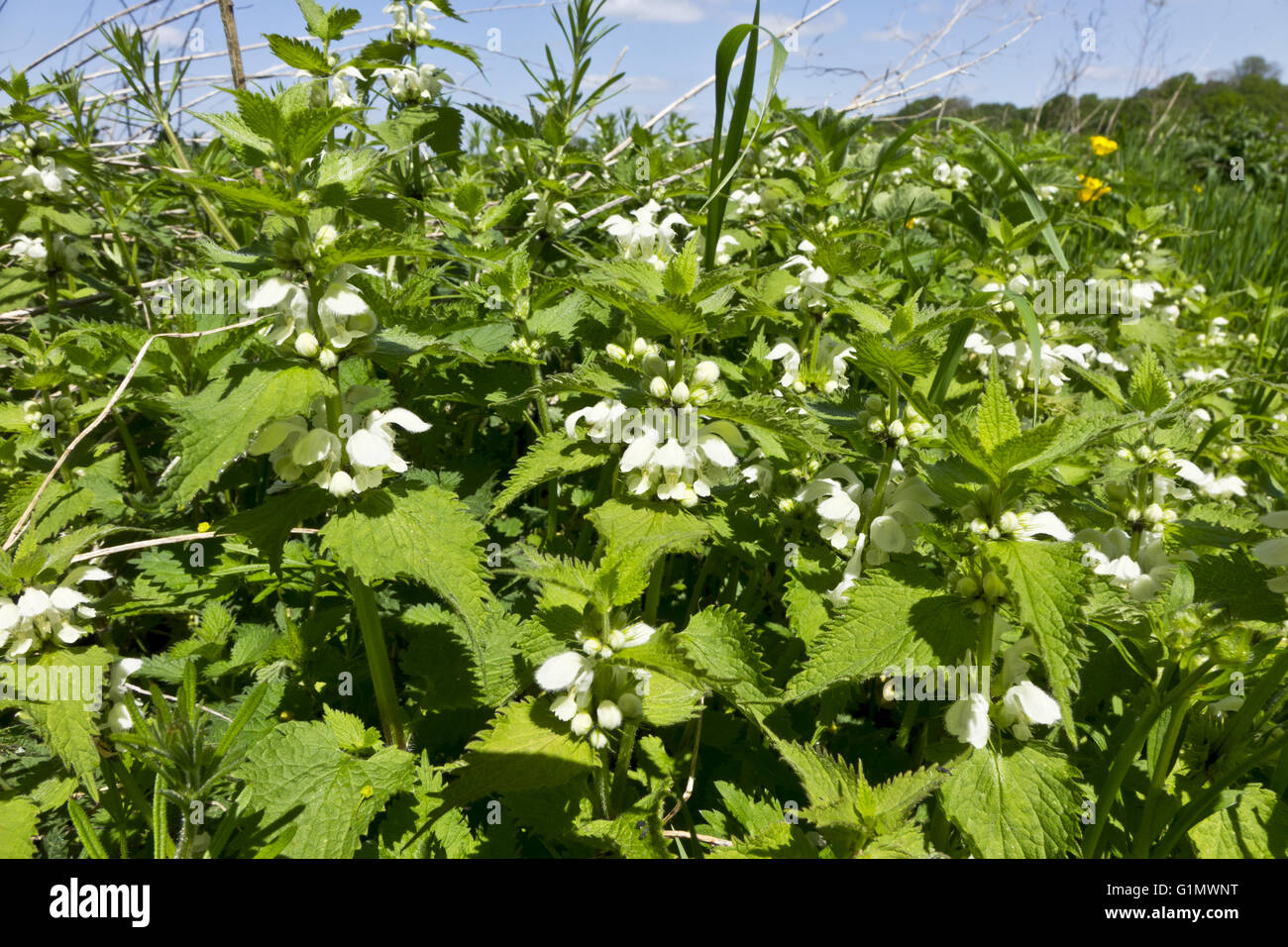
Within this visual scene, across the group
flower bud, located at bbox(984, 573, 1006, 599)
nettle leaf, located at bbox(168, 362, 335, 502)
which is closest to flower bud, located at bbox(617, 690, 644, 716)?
flower bud, located at bbox(984, 573, 1006, 599)

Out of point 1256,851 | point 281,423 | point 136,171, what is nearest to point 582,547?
point 281,423

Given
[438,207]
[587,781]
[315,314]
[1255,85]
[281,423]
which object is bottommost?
[587,781]

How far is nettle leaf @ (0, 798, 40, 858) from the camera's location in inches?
67.2

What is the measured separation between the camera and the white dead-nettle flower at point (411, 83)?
10.9 ft

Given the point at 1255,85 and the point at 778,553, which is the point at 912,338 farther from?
the point at 1255,85

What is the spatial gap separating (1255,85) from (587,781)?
2862 centimetres

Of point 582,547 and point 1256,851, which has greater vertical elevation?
point 582,547

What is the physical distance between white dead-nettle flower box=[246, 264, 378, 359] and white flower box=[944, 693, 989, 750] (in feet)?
4.55

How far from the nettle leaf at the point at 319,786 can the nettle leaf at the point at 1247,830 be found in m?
1.78

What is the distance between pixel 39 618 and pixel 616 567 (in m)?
1.49

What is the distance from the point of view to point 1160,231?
3625 millimetres

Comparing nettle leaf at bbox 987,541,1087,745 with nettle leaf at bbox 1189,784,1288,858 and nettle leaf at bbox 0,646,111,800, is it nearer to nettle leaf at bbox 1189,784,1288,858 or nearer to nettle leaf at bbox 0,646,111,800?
nettle leaf at bbox 1189,784,1288,858

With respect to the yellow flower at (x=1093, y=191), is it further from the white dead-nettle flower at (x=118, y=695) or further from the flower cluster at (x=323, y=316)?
the white dead-nettle flower at (x=118, y=695)

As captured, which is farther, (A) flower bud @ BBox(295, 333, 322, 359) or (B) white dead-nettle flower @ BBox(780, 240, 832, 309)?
(B) white dead-nettle flower @ BBox(780, 240, 832, 309)
